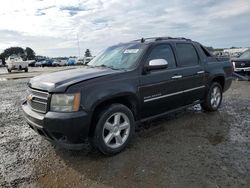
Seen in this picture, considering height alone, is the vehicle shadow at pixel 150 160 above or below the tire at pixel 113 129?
below

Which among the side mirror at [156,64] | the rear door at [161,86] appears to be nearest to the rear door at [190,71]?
the rear door at [161,86]

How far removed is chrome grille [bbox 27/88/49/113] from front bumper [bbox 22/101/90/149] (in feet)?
0.40

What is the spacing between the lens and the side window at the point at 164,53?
Result: 15.5ft

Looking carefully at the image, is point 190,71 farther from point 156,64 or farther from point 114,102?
point 114,102

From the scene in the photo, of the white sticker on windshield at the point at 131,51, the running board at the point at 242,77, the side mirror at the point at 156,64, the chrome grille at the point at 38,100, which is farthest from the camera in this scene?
the running board at the point at 242,77

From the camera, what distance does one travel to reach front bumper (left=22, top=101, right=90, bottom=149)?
11.3 ft

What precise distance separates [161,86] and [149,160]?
1485 mm

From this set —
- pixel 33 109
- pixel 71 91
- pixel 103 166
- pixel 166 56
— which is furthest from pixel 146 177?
pixel 166 56

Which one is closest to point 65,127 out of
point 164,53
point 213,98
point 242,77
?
point 164,53

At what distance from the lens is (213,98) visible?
20.9 ft

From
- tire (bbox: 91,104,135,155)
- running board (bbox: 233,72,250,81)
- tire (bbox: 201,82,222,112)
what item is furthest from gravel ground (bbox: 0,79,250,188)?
running board (bbox: 233,72,250,81)

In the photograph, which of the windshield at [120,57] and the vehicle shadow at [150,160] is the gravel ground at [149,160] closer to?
the vehicle shadow at [150,160]

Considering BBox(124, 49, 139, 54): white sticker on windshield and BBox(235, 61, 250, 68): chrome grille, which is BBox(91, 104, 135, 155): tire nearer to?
BBox(124, 49, 139, 54): white sticker on windshield

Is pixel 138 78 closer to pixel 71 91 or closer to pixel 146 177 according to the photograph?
pixel 71 91
